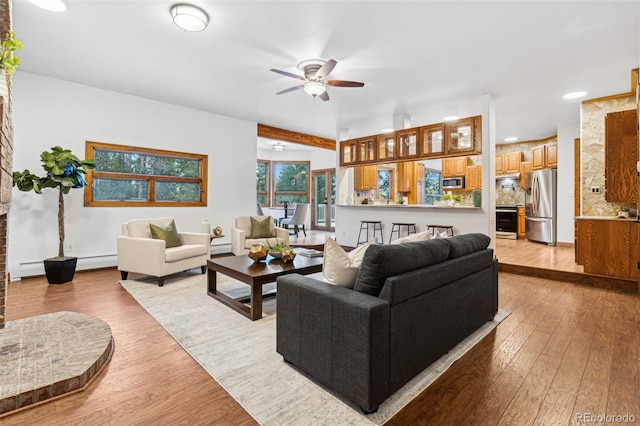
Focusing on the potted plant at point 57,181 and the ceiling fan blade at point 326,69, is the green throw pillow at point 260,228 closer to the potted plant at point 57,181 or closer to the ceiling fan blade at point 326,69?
the potted plant at point 57,181

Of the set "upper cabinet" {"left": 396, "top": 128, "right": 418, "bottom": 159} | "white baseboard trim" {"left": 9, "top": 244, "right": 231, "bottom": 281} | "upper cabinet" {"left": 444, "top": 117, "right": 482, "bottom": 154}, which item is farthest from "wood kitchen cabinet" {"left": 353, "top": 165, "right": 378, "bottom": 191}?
"white baseboard trim" {"left": 9, "top": 244, "right": 231, "bottom": 281}

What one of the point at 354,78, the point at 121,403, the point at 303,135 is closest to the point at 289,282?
the point at 121,403

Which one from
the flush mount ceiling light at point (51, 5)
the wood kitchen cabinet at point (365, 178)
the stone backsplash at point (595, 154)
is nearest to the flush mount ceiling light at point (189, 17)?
the flush mount ceiling light at point (51, 5)

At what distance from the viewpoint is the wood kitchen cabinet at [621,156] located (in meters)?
4.20

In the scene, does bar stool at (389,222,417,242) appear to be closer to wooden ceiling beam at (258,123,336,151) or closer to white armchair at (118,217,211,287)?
wooden ceiling beam at (258,123,336,151)

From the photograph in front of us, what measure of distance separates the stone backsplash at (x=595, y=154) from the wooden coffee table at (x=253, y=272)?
4664 millimetres

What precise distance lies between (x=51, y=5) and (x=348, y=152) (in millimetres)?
5297

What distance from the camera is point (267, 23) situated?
3.03 metres

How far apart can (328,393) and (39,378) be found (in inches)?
67.0

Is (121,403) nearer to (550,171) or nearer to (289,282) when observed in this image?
(289,282)

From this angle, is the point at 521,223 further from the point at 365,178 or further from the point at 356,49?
the point at 356,49

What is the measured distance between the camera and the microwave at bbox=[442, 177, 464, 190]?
27.4ft

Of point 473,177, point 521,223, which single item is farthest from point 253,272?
point 521,223

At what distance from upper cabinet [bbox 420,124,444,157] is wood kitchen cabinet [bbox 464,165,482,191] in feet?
10.7
